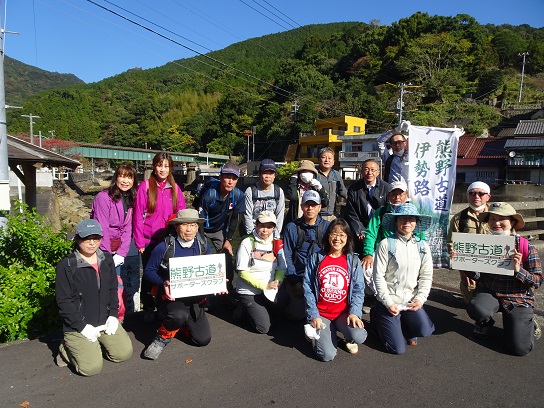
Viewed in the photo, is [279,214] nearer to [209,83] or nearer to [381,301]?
[381,301]

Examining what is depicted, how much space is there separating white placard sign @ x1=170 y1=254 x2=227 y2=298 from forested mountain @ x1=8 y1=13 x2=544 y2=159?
48.7ft

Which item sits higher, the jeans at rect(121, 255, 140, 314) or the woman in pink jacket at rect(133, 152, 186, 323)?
the woman in pink jacket at rect(133, 152, 186, 323)

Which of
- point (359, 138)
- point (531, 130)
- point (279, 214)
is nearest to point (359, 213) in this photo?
point (279, 214)

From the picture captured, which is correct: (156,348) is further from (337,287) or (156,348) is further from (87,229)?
(337,287)

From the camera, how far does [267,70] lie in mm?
99562

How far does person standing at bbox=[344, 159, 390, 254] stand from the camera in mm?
4383

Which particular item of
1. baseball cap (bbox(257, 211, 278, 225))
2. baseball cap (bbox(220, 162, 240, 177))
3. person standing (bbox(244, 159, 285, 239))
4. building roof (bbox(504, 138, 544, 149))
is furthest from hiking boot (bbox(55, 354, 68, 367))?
building roof (bbox(504, 138, 544, 149))

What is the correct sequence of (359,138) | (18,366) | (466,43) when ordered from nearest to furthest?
(18,366) < (359,138) < (466,43)

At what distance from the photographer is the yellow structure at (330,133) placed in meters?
44.2

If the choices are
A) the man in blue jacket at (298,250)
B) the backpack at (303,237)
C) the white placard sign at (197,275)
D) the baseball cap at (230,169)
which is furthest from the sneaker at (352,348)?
the baseball cap at (230,169)

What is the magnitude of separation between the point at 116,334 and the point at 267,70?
4060 inches

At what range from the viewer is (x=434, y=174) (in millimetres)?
4996

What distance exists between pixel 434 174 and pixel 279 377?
11.2 feet

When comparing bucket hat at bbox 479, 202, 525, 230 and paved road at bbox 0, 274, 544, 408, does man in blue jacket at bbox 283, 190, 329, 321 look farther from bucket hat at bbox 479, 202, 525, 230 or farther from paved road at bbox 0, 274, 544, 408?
bucket hat at bbox 479, 202, 525, 230
